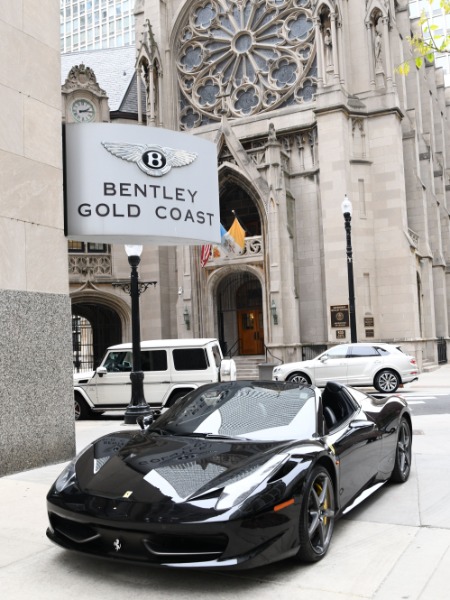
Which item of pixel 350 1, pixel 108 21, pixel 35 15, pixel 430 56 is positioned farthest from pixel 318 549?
pixel 108 21

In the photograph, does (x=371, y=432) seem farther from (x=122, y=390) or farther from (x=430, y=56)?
(x=122, y=390)

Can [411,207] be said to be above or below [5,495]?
above

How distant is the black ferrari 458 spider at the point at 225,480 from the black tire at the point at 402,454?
82 centimetres

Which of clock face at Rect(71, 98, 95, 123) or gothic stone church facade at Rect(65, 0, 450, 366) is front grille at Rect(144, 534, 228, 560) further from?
clock face at Rect(71, 98, 95, 123)

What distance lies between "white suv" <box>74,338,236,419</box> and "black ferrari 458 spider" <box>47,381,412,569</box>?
8326 mm

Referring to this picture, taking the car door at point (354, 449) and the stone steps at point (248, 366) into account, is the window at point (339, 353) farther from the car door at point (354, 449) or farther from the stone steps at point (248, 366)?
the car door at point (354, 449)

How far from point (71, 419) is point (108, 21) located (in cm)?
9963

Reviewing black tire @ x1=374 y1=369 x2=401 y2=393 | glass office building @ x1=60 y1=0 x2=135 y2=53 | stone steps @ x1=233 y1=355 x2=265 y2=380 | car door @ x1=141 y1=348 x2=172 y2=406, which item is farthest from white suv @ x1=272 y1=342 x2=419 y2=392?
glass office building @ x1=60 y1=0 x2=135 y2=53

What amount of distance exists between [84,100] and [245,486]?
30.8 meters

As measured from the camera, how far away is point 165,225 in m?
9.74

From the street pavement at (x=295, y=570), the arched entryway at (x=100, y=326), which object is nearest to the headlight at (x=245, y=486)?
the street pavement at (x=295, y=570)

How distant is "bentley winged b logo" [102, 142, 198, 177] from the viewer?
9391mm

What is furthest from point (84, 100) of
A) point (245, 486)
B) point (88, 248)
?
point (245, 486)

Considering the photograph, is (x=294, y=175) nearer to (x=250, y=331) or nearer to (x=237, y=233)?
(x=237, y=233)
